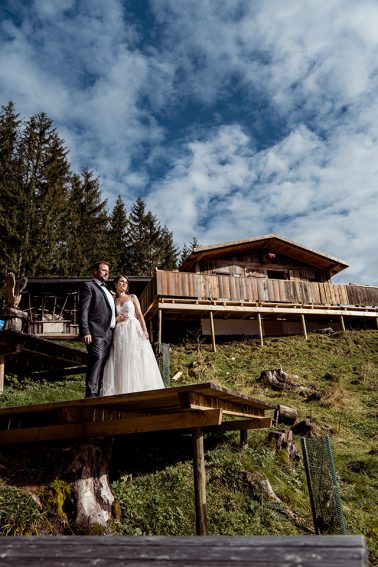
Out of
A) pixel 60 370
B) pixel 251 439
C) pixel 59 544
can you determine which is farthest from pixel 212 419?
pixel 60 370

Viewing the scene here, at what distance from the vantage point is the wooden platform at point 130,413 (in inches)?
195

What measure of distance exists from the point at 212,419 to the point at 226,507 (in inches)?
67.4

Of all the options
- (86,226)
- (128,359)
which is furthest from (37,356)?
(86,226)

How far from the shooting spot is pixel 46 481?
18.4 feet

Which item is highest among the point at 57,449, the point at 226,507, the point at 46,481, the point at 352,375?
the point at 352,375

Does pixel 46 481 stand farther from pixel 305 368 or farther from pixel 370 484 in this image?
pixel 305 368

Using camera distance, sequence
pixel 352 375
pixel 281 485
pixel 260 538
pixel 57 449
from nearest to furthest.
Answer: pixel 260 538 → pixel 57 449 → pixel 281 485 → pixel 352 375

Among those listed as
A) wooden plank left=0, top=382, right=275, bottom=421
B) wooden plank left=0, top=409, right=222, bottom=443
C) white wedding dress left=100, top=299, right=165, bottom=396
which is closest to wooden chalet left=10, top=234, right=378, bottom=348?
white wedding dress left=100, top=299, right=165, bottom=396

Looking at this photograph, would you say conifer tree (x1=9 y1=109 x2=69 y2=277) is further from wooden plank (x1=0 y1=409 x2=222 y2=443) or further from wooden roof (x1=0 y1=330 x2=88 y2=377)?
wooden plank (x1=0 y1=409 x2=222 y2=443)

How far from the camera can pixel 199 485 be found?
17.4 ft

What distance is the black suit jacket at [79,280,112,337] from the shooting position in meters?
6.36

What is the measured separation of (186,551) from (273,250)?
24974 millimetres

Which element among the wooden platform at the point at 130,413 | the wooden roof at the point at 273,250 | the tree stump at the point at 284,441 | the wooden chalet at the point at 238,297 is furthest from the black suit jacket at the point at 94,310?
A: the wooden roof at the point at 273,250

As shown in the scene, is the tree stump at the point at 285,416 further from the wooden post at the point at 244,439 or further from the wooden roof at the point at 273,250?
the wooden roof at the point at 273,250
